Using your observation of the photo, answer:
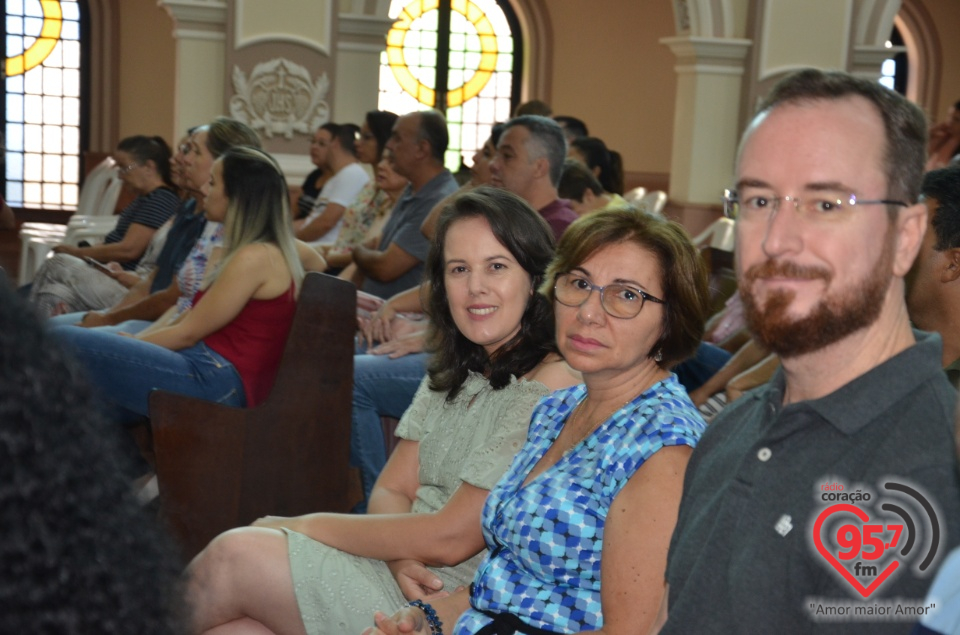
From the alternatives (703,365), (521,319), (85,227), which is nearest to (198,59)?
(85,227)

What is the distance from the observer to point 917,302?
2334 mm

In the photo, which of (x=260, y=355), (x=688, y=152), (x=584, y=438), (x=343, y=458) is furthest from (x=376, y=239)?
(x=688, y=152)

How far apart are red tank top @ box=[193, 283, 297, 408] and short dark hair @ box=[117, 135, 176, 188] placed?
2.61m

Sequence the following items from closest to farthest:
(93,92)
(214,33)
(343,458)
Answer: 1. (343,458)
2. (214,33)
3. (93,92)

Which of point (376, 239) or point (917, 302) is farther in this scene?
point (376, 239)

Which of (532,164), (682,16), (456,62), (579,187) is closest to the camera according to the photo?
(532,164)

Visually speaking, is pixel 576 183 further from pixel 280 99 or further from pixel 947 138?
pixel 280 99

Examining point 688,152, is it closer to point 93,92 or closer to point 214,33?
point 214,33

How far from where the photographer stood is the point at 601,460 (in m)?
1.76

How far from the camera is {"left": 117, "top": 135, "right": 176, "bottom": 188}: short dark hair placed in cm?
591

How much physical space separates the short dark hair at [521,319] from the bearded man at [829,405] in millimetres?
1005

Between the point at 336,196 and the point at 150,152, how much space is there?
990 mm

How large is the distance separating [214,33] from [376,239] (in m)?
3.36

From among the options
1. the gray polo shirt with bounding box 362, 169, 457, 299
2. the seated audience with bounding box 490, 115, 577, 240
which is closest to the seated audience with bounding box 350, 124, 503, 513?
the gray polo shirt with bounding box 362, 169, 457, 299
